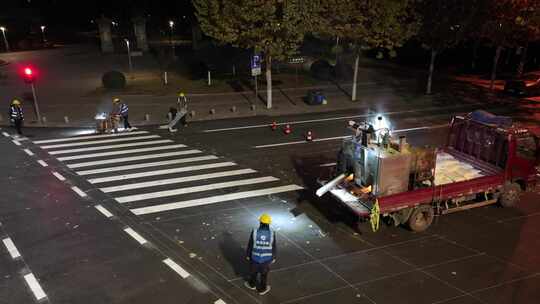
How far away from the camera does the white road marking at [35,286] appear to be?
30.5ft

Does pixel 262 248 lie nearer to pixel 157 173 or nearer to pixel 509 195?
pixel 509 195

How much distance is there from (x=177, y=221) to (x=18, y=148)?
37.1ft

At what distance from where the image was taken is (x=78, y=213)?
13.2m

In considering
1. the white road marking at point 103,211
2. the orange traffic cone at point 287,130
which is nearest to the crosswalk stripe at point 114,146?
the orange traffic cone at point 287,130

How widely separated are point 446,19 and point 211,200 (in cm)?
2152

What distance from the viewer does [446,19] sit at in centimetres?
2823

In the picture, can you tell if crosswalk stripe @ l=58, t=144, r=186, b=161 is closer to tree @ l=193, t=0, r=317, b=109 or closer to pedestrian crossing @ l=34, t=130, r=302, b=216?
pedestrian crossing @ l=34, t=130, r=302, b=216

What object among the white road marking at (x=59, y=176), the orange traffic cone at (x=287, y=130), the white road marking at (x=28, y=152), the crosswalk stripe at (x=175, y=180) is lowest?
the crosswalk stripe at (x=175, y=180)

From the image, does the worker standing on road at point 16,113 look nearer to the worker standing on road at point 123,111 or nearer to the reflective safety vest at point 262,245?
the worker standing on road at point 123,111

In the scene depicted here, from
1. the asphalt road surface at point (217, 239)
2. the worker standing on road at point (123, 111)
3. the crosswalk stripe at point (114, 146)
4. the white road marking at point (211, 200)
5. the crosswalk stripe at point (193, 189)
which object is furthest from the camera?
the worker standing on road at point (123, 111)

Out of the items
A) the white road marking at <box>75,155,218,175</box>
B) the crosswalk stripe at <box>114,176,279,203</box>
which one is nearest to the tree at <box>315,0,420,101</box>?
the white road marking at <box>75,155,218,175</box>

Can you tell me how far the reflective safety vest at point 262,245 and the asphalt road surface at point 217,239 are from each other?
3.19 feet

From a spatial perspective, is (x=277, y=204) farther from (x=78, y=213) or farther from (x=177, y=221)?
(x=78, y=213)

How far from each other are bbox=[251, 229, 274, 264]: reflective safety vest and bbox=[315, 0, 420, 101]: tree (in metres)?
19.4
